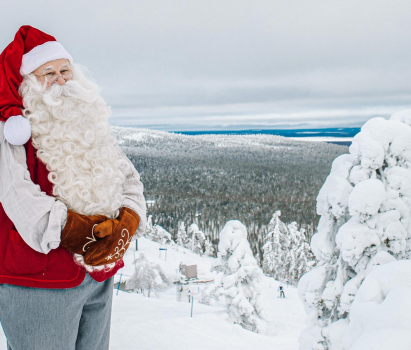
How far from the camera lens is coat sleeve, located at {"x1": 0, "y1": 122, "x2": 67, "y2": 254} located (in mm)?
1766

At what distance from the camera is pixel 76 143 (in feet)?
6.84

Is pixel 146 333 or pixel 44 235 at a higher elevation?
pixel 44 235

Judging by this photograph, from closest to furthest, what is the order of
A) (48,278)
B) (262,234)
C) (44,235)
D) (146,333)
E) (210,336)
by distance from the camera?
(44,235), (48,278), (146,333), (210,336), (262,234)

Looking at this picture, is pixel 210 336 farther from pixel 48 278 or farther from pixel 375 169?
pixel 48 278

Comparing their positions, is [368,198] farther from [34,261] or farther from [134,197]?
[34,261]

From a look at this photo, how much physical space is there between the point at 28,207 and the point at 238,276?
15.5 meters

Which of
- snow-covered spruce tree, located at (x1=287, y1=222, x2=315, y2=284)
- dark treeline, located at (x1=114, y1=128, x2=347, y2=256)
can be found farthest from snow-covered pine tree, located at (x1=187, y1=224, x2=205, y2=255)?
snow-covered spruce tree, located at (x1=287, y1=222, x2=315, y2=284)

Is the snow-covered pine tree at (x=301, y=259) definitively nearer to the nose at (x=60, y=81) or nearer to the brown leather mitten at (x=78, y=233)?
the brown leather mitten at (x=78, y=233)

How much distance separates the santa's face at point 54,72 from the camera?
2.10 metres

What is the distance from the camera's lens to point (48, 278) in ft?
6.22

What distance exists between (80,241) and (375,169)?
5.69 m

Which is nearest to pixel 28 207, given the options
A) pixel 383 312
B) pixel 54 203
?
pixel 54 203

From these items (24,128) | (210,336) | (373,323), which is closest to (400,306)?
(373,323)

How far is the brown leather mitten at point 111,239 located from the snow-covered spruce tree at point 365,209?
195 inches
